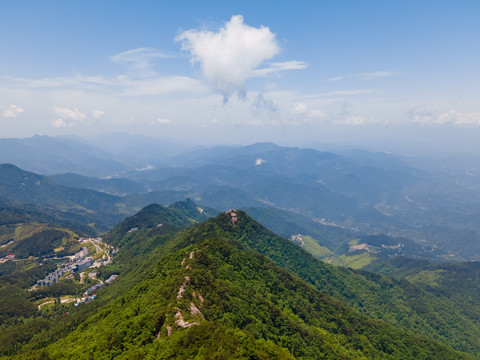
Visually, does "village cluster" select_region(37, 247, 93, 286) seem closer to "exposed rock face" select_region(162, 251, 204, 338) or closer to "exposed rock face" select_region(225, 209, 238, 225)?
"exposed rock face" select_region(225, 209, 238, 225)

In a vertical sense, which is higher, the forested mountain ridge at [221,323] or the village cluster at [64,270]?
the forested mountain ridge at [221,323]

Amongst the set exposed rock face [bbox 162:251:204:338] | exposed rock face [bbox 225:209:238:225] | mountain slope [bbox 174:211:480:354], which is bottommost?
mountain slope [bbox 174:211:480:354]

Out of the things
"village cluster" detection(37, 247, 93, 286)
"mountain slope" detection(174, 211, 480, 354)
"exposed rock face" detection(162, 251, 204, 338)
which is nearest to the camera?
"exposed rock face" detection(162, 251, 204, 338)

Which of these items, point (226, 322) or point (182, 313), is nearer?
point (182, 313)

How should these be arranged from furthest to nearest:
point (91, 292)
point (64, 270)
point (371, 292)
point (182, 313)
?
point (64, 270), point (371, 292), point (91, 292), point (182, 313)

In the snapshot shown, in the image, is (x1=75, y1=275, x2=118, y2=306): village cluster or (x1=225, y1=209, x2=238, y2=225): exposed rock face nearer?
(x1=75, y1=275, x2=118, y2=306): village cluster

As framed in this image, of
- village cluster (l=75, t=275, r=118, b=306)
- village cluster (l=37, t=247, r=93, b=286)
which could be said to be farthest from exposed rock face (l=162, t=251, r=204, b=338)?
village cluster (l=37, t=247, r=93, b=286)

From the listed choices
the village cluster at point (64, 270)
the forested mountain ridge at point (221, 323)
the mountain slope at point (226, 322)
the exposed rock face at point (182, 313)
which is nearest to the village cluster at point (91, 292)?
the forested mountain ridge at point (221, 323)

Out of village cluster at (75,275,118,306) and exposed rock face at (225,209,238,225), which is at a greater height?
exposed rock face at (225,209,238,225)

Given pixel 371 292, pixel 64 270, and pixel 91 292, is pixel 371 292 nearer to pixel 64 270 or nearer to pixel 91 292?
pixel 91 292

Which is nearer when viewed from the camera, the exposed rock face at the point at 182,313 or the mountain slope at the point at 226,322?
the mountain slope at the point at 226,322

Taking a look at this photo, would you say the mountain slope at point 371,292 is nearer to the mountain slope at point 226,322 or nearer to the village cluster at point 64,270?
the mountain slope at point 226,322

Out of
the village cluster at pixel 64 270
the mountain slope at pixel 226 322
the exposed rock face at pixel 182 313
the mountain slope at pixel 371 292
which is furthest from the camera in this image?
the village cluster at pixel 64 270

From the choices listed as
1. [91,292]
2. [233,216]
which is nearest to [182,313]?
[91,292]
